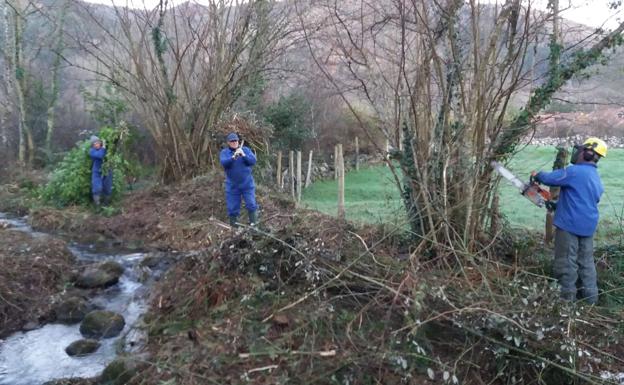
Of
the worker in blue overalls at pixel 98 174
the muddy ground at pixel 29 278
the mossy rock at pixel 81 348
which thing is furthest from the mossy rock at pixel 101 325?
the worker in blue overalls at pixel 98 174

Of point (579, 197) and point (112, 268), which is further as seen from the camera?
point (112, 268)

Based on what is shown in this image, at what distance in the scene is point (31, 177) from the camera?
16531mm

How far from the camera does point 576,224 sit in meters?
5.82

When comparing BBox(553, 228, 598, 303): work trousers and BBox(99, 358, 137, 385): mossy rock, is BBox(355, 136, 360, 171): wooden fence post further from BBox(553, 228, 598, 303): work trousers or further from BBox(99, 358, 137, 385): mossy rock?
BBox(99, 358, 137, 385): mossy rock

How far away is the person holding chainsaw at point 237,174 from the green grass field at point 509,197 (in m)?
1.79

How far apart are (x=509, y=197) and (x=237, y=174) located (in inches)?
207

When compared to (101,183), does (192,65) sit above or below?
above

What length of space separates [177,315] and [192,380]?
134cm

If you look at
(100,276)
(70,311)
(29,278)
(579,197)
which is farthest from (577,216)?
(29,278)

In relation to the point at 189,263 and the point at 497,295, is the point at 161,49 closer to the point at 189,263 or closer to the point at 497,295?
the point at 189,263

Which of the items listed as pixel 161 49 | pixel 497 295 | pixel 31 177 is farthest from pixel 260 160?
pixel 497 295

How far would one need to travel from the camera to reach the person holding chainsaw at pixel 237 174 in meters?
8.95

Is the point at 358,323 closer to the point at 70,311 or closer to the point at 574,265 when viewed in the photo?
the point at 574,265

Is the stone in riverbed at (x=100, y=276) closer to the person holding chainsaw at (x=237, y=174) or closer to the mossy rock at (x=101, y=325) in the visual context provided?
the mossy rock at (x=101, y=325)
